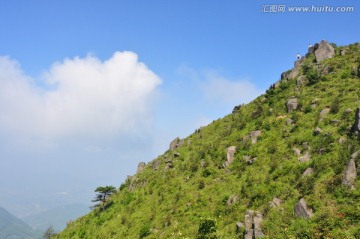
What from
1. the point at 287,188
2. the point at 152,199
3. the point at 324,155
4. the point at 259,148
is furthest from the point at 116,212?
the point at 324,155

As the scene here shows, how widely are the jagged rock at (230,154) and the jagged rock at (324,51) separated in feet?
88.7

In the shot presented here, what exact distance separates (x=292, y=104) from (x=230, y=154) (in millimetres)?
11557

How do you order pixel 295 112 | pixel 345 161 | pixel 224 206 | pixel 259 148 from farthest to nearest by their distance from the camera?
pixel 295 112 < pixel 259 148 < pixel 224 206 < pixel 345 161

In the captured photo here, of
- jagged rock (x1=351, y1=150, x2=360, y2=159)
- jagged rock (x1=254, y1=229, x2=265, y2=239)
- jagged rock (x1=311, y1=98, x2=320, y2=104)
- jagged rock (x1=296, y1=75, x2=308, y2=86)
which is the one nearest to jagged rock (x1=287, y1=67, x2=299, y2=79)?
jagged rock (x1=296, y1=75, x2=308, y2=86)

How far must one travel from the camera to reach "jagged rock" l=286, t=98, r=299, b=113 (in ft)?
135

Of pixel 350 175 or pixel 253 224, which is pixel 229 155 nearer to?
pixel 253 224

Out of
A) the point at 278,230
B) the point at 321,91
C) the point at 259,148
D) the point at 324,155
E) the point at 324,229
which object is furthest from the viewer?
the point at 321,91

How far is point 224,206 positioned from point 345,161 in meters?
11.5

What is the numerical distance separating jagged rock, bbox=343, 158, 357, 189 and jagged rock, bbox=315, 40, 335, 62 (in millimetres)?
35262

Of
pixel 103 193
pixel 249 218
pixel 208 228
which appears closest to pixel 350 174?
pixel 249 218

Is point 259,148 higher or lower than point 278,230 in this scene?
higher

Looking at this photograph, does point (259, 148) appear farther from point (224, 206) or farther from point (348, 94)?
point (348, 94)

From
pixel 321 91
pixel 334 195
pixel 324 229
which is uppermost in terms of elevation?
pixel 321 91

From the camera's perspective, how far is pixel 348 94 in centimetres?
3731
